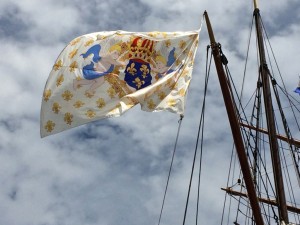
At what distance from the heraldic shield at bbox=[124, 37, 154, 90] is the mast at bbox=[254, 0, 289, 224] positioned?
25.0 ft

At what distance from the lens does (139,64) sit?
1201cm

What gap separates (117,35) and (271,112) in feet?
29.2

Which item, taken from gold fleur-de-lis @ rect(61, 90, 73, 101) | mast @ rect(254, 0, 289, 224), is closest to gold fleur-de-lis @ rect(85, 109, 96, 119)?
gold fleur-de-lis @ rect(61, 90, 73, 101)

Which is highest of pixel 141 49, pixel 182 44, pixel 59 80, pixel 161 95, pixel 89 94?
pixel 182 44

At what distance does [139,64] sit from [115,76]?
2.40ft

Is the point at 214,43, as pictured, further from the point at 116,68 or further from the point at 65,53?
the point at 65,53

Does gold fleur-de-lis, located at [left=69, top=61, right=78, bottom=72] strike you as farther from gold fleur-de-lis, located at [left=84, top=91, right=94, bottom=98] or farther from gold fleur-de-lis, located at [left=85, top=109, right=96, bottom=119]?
gold fleur-de-lis, located at [left=85, top=109, right=96, bottom=119]

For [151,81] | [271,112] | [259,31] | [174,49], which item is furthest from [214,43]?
[259,31]

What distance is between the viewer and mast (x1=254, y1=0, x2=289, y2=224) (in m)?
17.1

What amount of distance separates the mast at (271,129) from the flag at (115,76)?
7.20 metres

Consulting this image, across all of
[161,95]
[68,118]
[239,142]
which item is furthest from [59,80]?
[239,142]

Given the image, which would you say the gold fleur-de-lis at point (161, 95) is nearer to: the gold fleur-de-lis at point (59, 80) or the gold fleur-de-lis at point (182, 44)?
the gold fleur-de-lis at point (182, 44)

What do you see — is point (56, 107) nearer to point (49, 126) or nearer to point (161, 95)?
point (49, 126)

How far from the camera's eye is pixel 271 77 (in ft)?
70.1
